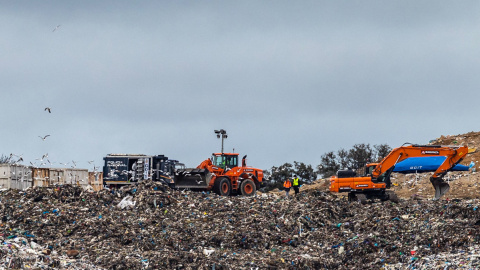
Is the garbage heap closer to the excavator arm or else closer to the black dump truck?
the excavator arm

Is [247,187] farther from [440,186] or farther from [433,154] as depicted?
[440,186]

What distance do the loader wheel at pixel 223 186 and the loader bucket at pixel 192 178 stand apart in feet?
1.41

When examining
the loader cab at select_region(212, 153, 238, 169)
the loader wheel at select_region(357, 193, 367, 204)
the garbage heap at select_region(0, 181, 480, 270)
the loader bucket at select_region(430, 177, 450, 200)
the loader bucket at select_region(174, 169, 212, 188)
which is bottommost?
the garbage heap at select_region(0, 181, 480, 270)

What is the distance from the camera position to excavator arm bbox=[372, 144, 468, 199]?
23625 millimetres

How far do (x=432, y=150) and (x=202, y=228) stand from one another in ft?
35.2

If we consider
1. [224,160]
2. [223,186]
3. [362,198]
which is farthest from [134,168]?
[362,198]

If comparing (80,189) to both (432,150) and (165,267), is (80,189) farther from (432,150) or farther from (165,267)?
(432,150)

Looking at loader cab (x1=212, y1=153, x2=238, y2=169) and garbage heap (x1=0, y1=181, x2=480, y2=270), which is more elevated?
loader cab (x1=212, y1=153, x2=238, y2=169)

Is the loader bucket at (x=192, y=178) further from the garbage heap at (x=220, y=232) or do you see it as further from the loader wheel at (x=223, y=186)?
the garbage heap at (x=220, y=232)

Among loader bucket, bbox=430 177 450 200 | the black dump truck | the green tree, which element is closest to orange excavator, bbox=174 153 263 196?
the black dump truck

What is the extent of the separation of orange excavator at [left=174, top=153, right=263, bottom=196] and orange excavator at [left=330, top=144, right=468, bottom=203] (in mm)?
5842

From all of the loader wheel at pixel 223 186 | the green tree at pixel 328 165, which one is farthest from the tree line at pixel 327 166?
the loader wheel at pixel 223 186

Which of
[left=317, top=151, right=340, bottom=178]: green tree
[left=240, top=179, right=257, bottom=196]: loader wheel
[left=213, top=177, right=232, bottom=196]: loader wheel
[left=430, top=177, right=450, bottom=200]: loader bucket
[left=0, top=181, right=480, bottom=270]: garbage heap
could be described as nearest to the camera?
[left=0, top=181, right=480, bottom=270]: garbage heap

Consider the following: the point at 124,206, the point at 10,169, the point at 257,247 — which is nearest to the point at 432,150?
the point at 257,247
